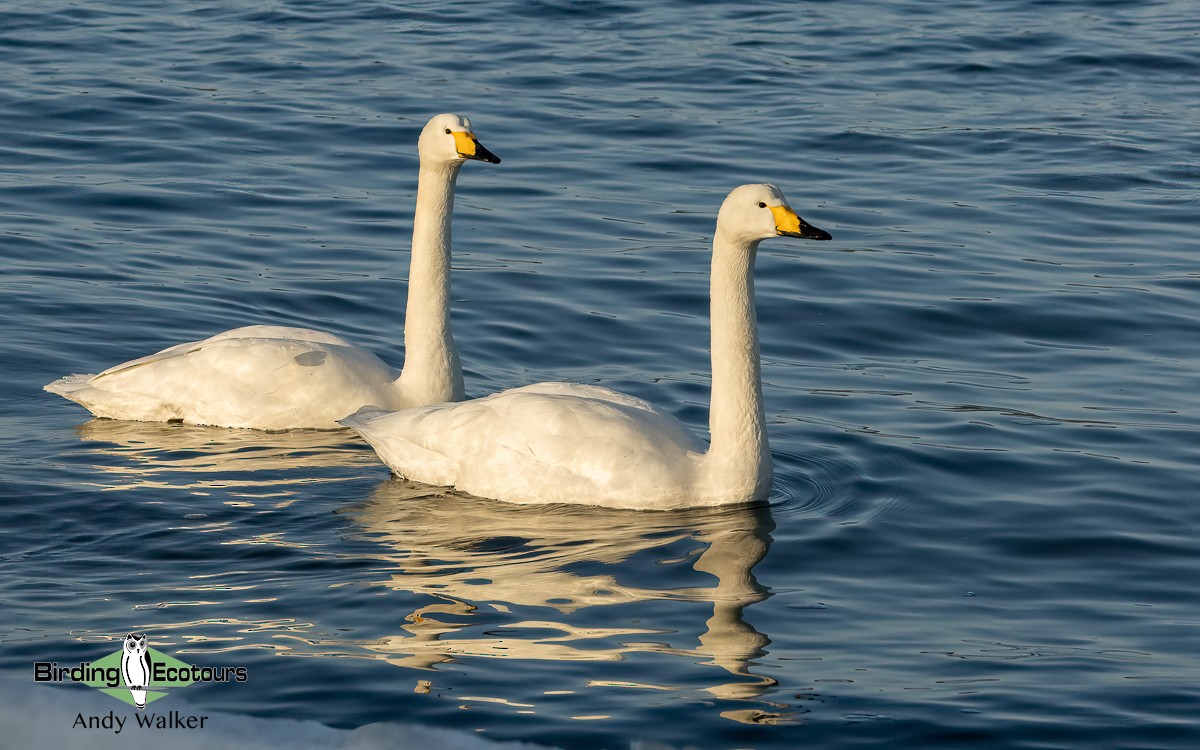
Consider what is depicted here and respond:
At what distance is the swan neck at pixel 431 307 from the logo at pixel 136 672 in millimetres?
4140

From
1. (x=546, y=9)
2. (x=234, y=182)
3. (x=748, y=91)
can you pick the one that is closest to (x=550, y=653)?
(x=234, y=182)

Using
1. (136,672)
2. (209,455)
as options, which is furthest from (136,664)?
(209,455)

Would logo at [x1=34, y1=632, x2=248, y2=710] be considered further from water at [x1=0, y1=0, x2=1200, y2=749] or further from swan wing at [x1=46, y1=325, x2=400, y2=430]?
swan wing at [x1=46, y1=325, x2=400, y2=430]

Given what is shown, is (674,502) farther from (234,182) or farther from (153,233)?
(234,182)

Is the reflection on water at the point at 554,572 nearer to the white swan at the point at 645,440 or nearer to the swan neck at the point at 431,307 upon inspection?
the white swan at the point at 645,440

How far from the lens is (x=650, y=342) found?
12992 millimetres

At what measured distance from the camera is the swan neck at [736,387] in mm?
9609

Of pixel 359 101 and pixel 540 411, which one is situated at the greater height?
pixel 359 101

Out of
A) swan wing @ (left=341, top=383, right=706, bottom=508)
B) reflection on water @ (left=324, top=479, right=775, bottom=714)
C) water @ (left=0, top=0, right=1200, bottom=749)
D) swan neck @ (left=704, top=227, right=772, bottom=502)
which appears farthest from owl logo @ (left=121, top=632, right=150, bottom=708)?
swan neck @ (left=704, top=227, right=772, bottom=502)

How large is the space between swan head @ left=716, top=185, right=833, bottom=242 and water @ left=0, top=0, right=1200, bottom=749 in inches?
57.6

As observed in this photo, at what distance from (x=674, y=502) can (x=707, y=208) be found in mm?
7187

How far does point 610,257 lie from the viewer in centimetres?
1495

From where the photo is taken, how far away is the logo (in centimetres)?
675

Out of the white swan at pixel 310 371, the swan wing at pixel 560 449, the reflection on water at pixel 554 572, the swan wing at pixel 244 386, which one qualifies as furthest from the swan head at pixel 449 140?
the reflection on water at pixel 554 572
